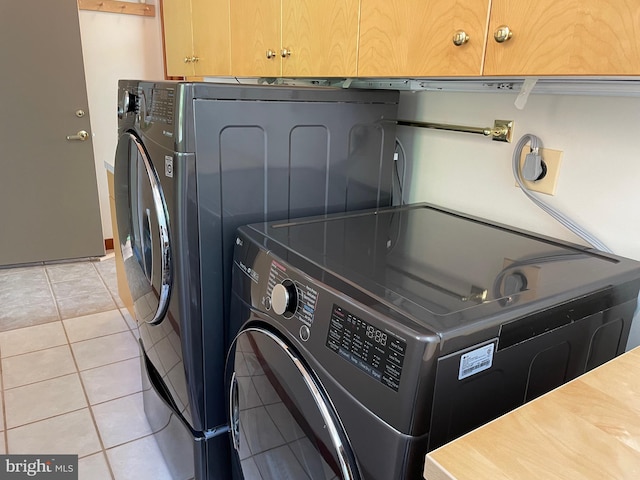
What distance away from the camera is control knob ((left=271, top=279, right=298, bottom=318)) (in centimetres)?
89

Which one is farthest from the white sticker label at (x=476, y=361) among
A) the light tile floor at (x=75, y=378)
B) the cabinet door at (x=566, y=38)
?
the light tile floor at (x=75, y=378)

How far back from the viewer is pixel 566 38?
0.74 m

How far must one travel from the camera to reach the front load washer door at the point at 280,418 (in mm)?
823

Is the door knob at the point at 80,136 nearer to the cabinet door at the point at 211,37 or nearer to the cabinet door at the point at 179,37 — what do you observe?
the cabinet door at the point at 179,37

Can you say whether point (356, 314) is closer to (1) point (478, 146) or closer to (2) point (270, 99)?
(2) point (270, 99)

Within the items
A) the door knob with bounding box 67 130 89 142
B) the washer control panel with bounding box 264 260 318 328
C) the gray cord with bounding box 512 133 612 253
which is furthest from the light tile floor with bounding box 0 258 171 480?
the gray cord with bounding box 512 133 612 253

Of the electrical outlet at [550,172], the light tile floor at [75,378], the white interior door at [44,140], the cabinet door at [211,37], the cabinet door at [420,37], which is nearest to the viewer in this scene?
the cabinet door at [420,37]

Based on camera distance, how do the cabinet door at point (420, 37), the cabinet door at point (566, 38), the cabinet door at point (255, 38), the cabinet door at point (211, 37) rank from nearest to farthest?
1. the cabinet door at point (566, 38)
2. the cabinet door at point (420, 37)
3. the cabinet door at point (255, 38)
4. the cabinet door at point (211, 37)

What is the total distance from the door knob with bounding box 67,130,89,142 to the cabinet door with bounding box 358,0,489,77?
108 inches

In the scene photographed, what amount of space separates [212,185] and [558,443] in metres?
0.88

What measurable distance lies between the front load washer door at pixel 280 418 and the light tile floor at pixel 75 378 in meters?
0.72

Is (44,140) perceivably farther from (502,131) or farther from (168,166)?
(502,131)

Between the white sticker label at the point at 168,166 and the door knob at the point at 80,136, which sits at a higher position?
the white sticker label at the point at 168,166

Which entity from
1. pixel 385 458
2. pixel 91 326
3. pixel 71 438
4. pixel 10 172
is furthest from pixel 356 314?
pixel 10 172
